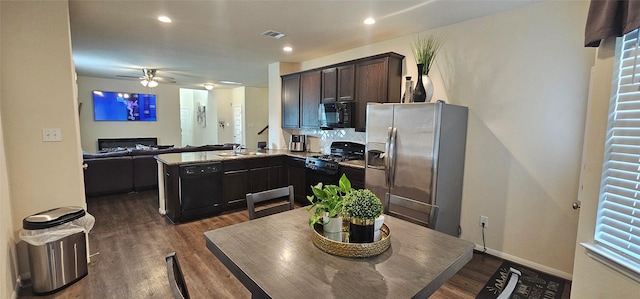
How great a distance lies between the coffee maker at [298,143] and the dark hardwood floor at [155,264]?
167cm

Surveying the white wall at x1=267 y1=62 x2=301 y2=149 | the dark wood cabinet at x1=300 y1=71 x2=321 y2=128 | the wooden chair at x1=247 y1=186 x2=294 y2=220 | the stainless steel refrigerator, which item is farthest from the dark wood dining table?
the white wall at x1=267 y1=62 x2=301 y2=149

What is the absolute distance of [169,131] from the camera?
8719 millimetres

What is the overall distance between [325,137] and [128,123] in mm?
6334

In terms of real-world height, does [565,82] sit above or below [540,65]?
below

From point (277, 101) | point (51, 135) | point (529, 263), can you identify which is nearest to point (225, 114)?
point (277, 101)

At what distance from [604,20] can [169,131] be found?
9.52 m

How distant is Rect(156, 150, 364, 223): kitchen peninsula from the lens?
148 inches

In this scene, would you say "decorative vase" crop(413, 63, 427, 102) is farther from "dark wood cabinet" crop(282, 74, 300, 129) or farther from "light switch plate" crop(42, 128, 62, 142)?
"light switch plate" crop(42, 128, 62, 142)

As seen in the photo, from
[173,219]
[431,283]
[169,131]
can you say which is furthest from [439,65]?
[169,131]

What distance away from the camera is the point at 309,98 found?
4773mm

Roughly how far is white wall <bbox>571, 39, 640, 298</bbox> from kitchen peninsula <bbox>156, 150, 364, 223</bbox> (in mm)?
2200

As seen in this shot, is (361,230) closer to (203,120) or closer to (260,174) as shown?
(260,174)

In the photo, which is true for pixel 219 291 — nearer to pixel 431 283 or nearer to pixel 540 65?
pixel 431 283

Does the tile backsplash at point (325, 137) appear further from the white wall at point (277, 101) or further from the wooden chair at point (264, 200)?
the wooden chair at point (264, 200)
